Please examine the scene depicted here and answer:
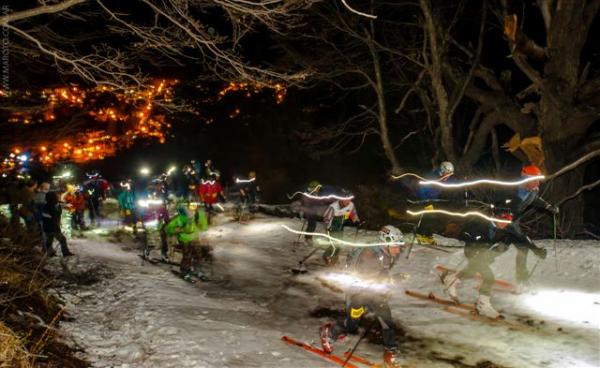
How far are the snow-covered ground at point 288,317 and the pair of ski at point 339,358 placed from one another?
14cm

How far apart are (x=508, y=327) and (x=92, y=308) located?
7.19 m

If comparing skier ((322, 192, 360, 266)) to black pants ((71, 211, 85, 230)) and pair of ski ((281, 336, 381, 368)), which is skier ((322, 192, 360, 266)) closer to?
pair of ski ((281, 336, 381, 368))

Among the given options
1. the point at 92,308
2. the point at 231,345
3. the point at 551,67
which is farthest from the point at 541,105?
the point at 92,308

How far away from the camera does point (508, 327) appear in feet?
23.2

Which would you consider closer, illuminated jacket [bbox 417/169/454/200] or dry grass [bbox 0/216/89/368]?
dry grass [bbox 0/216/89/368]

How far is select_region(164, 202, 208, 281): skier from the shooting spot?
10.1m

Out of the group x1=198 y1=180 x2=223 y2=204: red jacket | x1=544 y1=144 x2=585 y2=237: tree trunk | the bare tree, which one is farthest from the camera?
x1=198 y1=180 x2=223 y2=204: red jacket

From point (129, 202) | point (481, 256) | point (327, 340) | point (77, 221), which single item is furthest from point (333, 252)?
point (77, 221)

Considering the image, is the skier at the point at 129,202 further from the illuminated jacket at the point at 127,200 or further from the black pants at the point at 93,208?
the black pants at the point at 93,208

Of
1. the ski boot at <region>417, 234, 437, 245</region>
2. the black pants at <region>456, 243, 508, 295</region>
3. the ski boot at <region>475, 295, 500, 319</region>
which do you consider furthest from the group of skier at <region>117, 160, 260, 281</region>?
the ski boot at <region>475, 295, 500, 319</region>

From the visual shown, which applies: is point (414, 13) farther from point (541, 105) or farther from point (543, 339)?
point (543, 339)

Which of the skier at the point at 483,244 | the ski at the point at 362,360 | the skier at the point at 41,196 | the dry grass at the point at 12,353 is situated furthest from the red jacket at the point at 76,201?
the skier at the point at 483,244

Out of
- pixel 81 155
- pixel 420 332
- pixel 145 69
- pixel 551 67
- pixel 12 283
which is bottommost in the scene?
pixel 420 332

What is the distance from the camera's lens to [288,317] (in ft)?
26.7
